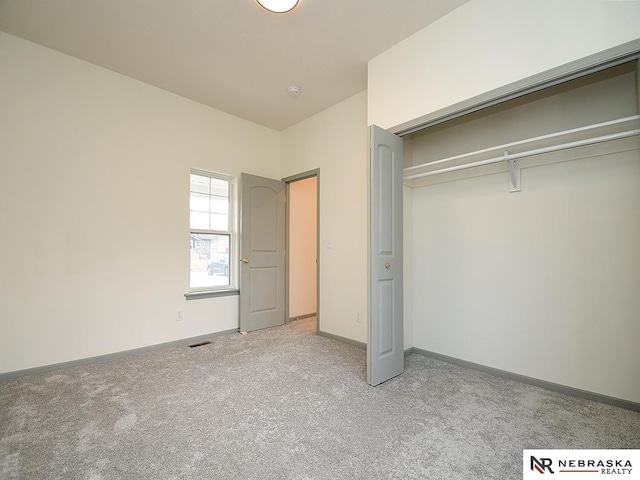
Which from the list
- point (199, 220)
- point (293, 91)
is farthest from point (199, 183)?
point (293, 91)

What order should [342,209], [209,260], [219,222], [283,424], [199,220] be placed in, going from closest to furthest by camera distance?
[283,424]
[342,209]
[199,220]
[209,260]
[219,222]

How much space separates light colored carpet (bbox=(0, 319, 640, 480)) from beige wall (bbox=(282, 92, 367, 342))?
3.22 feet

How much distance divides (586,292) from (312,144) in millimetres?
3391

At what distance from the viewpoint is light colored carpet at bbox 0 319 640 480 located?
1.52 meters

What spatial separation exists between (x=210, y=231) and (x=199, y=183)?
2.17 feet

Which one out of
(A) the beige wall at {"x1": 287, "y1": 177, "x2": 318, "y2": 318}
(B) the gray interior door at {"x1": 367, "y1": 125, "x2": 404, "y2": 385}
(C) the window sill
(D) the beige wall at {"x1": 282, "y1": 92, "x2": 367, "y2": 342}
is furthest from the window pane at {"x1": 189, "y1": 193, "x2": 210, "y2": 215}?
(B) the gray interior door at {"x1": 367, "y1": 125, "x2": 404, "y2": 385}

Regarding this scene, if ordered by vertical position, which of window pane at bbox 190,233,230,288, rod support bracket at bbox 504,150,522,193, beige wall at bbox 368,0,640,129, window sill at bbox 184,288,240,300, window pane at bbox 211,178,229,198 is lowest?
window sill at bbox 184,288,240,300

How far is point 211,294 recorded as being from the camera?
12.7ft

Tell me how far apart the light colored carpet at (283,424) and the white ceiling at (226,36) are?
3.02 meters

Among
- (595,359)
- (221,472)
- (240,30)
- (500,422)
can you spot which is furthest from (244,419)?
(240,30)

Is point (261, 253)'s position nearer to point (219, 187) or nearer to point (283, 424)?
point (219, 187)

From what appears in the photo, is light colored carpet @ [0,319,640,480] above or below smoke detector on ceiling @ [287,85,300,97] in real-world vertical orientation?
below

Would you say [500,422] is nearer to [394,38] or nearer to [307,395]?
[307,395]

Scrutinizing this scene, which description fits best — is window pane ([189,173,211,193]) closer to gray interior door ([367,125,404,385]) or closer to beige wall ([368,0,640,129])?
beige wall ([368,0,640,129])
